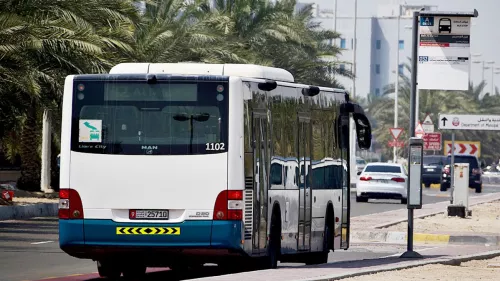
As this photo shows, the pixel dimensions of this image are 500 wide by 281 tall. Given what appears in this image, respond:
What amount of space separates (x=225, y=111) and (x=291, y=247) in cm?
316

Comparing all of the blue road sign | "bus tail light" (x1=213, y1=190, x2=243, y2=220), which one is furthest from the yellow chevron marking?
the blue road sign

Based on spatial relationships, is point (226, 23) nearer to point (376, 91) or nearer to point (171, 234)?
point (171, 234)

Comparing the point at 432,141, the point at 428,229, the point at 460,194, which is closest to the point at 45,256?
the point at 428,229

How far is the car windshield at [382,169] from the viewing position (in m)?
49.8

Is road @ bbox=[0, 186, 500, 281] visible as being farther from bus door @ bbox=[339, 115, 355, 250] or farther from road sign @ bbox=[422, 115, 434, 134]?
road sign @ bbox=[422, 115, 434, 134]

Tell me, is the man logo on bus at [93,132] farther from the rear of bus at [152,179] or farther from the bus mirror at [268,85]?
the bus mirror at [268,85]

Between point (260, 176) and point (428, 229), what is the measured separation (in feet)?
48.7

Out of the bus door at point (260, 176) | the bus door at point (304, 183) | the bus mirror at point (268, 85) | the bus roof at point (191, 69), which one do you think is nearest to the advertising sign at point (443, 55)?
the bus door at point (304, 183)

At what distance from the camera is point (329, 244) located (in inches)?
805

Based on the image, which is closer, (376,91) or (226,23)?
(226,23)

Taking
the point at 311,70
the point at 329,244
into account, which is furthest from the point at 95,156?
the point at 311,70

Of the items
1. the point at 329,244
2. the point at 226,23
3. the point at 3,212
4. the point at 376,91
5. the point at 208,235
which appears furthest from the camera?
the point at 376,91

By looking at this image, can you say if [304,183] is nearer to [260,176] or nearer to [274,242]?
[274,242]

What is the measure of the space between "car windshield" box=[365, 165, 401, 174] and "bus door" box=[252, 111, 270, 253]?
3252cm
